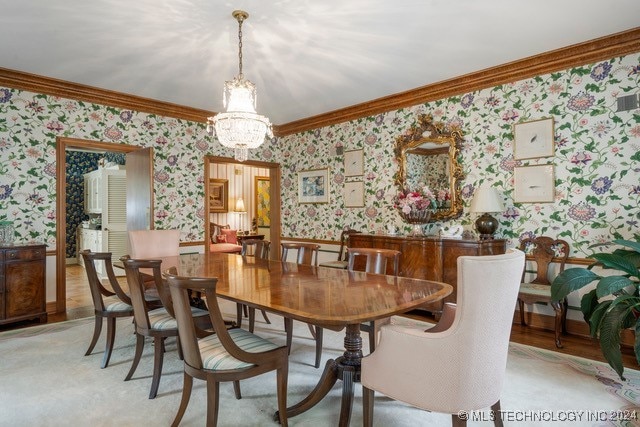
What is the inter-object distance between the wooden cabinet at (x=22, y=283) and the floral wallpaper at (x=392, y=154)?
1.63 feet

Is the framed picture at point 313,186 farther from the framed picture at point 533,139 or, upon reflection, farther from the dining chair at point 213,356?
the dining chair at point 213,356

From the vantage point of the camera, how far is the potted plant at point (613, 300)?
2.37 m

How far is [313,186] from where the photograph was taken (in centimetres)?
603

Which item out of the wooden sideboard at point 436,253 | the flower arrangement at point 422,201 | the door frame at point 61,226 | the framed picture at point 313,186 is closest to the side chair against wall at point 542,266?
the wooden sideboard at point 436,253

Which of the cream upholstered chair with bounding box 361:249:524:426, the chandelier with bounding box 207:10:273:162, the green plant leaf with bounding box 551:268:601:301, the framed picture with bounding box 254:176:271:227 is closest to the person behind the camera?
the cream upholstered chair with bounding box 361:249:524:426

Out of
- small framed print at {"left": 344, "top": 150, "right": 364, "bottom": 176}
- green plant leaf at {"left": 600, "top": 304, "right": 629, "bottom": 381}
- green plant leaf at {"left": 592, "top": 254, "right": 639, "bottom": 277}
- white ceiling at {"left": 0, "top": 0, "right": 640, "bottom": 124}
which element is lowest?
green plant leaf at {"left": 600, "top": 304, "right": 629, "bottom": 381}

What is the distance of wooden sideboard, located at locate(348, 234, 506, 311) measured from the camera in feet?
12.4

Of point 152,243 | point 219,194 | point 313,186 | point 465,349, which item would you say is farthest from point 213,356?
point 219,194

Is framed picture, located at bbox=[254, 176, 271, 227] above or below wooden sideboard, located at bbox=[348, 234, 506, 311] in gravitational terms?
above

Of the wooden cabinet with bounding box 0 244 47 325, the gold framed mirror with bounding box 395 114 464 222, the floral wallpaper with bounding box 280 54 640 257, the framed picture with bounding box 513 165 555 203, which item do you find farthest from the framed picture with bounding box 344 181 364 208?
the wooden cabinet with bounding box 0 244 47 325

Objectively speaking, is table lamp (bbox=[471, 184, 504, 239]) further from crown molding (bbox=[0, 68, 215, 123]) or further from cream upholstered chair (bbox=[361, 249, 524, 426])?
crown molding (bbox=[0, 68, 215, 123])

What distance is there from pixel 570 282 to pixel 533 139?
64.8 inches

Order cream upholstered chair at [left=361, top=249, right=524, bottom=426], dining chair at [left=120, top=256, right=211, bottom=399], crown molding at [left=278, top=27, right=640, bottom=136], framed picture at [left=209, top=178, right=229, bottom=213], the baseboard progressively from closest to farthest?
1. cream upholstered chair at [left=361, top=249, right=524, bottom=426]
2. dining chair at [left=120, top=256, right=211, bottom=399]
3. the baseboard
4. crown molding at [left=278, top=27, right=640, bottom=136]
5. framed picture at [left=209, top=178, right=229, bottom=213]

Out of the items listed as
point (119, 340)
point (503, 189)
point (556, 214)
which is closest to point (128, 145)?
point (119, 340)
